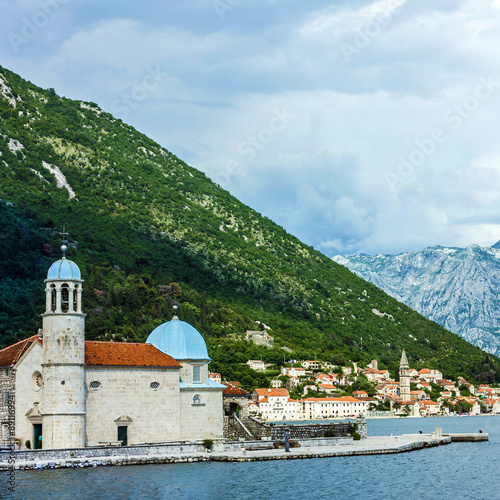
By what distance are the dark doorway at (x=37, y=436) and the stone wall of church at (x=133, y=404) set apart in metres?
2.77

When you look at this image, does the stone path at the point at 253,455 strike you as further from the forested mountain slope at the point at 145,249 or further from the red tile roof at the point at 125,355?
the forested mountain slope at the point at 145,249

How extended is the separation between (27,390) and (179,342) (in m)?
10.9

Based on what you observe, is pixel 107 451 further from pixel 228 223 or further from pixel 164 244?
pixel 228 223

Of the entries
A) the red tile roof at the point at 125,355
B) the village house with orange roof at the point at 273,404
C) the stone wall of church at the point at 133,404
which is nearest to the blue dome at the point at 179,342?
the red tile roof at the point at 125,355

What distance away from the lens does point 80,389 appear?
5009cm

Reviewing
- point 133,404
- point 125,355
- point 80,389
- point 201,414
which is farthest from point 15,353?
point 201,414

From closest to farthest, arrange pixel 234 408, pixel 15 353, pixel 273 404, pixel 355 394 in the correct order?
pixel 15 353
pixel 234 408
pixel 273 404
pixel 355 394

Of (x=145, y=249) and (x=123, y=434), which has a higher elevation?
(x=145, y=249)

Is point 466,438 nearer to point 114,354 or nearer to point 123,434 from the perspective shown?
point 123,434

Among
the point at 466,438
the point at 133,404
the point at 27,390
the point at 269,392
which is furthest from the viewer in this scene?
the point at 269,392

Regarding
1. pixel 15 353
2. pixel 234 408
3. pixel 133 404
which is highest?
pixel 15 353

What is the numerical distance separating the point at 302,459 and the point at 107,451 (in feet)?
43.8

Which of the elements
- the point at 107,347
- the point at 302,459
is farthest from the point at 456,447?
the point at 107,347

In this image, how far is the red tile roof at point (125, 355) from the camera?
171 ft
